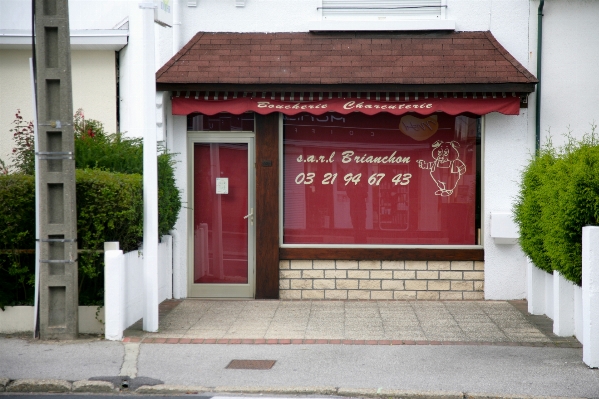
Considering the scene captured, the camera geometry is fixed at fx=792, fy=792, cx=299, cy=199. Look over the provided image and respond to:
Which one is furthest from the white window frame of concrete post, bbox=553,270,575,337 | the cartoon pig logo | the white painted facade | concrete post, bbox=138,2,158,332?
concrete post, bbox=553,270,575,337

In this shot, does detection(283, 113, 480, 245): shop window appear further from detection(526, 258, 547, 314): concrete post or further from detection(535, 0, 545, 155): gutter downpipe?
detection(526, 258, 547, 314): concrete post

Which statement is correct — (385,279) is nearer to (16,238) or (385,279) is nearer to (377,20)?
(377,20)

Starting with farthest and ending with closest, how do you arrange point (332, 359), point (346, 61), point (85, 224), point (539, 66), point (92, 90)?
point (92, 90)
point (539, 66)
point (346, 61)
point (85, 224)
point (332, 359)

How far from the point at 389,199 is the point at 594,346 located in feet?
16.1

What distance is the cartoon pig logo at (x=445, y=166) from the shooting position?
1208cm

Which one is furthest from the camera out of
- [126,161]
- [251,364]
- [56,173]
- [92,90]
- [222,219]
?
[92,90]

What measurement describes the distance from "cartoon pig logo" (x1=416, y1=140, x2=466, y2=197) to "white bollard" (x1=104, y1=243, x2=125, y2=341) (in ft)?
17.1

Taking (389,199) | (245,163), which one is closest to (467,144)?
(389,199)

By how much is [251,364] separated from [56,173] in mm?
3054

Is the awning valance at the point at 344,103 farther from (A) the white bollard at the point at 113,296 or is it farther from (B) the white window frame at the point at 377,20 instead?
(A) the white bollard at the point at 113,296

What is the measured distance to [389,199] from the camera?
12.1m

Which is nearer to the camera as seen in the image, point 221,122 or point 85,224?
point 85,224

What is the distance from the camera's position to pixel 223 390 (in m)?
6.96

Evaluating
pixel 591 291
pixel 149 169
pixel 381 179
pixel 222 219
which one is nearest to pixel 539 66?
pixel 381 179
